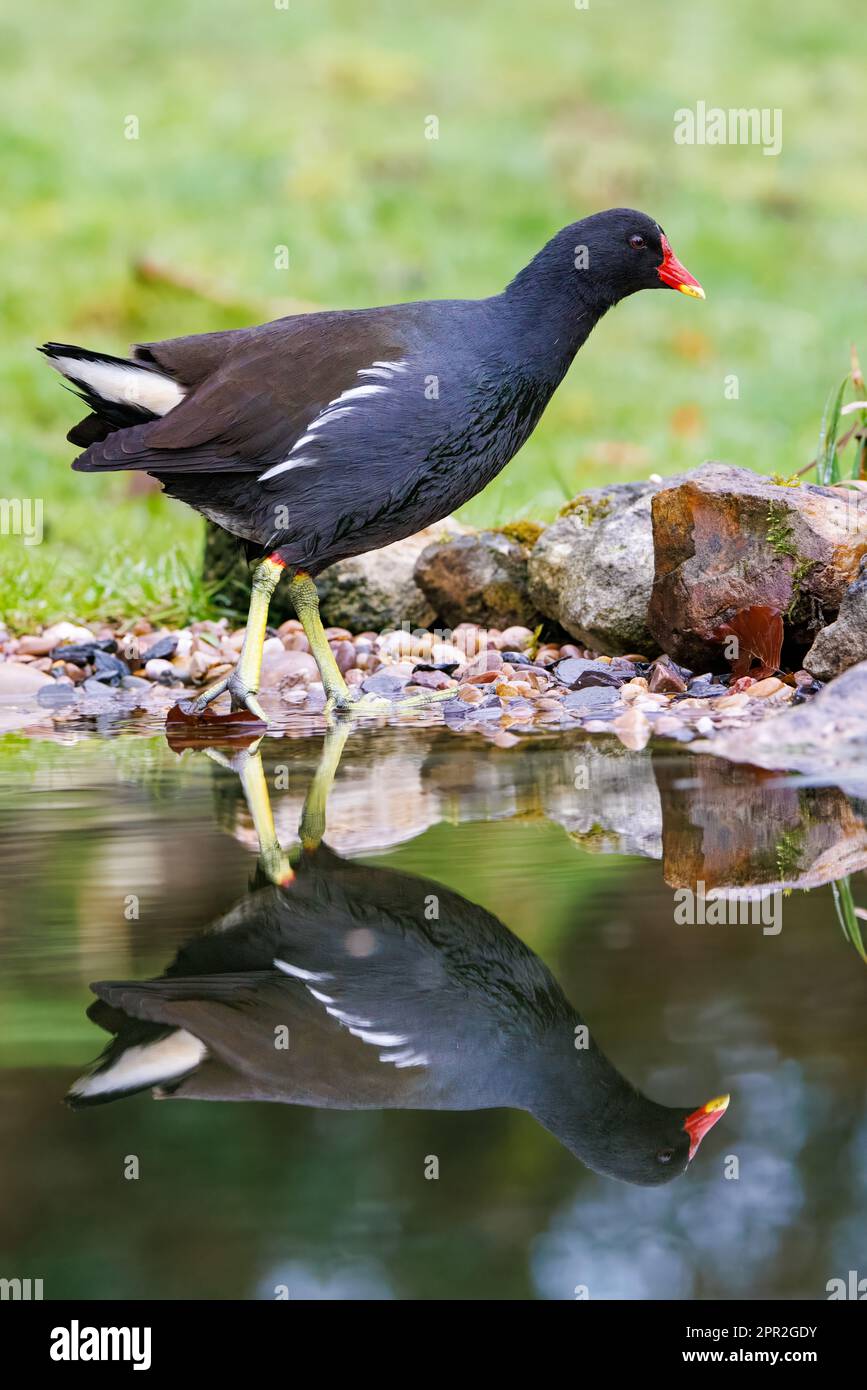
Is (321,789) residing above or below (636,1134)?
above

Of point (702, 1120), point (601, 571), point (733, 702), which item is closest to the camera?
point (702, 1120)

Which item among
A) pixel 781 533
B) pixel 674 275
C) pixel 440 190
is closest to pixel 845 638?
pixel 781 533

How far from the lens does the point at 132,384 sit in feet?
16.5

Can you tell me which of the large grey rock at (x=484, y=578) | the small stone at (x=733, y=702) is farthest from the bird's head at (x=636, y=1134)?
the large grey rock at (x=484, y=578)

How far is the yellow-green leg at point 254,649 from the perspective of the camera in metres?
4.96

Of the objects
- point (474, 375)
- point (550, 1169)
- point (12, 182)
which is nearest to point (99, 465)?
point (474, 375)

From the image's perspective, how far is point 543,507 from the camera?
7680 mm

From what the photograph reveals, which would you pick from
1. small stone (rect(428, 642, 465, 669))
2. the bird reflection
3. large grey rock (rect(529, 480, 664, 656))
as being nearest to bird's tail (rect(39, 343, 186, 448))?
small stone (rect(428, 642, 465, 669))

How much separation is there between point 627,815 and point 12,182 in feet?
42.0

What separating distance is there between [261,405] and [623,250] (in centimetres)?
127

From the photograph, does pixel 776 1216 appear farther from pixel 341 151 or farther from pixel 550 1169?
pixel 341 151

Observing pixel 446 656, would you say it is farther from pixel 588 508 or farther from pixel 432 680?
pixel 588 508

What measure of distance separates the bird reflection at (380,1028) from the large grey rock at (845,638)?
2.05 m

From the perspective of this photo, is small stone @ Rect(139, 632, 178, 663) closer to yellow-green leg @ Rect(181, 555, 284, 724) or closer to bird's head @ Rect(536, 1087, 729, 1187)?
yellow-green leg @ Rect(181, 555, 284, 724)
